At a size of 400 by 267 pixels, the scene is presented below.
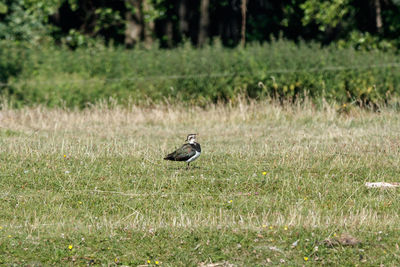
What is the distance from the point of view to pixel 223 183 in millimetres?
11047

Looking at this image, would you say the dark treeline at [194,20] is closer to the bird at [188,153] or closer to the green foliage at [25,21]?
the green foliage at [25,21]

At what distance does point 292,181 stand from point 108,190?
9.33ft

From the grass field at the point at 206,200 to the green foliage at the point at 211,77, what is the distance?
15.7ft

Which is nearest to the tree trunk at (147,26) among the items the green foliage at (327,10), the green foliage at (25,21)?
the green foliage at (25,21)

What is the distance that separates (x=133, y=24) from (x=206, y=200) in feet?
75.9

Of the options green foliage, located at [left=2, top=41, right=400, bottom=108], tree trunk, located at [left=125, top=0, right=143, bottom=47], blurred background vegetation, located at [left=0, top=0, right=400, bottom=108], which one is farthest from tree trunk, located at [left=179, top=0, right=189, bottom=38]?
green foliage, located at [left=2, top=41, right=400, bottom=108]

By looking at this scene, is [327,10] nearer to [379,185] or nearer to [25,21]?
[25,21]

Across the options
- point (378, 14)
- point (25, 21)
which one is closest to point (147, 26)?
point (25, 21)

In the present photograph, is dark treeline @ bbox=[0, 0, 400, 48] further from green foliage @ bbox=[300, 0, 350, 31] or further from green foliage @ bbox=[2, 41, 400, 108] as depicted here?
green foliage @ bbox=[2, 41, 400, 108]

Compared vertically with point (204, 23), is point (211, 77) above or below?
below

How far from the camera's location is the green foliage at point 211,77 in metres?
21.7

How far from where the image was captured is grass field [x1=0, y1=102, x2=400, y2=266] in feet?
26.9

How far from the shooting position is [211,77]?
21.9m

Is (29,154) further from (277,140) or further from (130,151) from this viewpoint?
(277,140)
